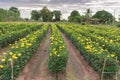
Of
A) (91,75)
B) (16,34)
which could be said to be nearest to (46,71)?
(91,75)

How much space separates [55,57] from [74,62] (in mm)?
3802

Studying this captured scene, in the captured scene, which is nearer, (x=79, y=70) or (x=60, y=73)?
(x=60, y=73)

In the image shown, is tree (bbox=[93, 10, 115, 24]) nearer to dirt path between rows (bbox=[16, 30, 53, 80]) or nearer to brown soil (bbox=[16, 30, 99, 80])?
brown soil (bbox=[16, 30, 99, 80])

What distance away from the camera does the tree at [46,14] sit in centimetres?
10225

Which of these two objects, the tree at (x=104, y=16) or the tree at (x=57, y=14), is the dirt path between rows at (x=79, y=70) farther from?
the tree at (x=57, y=14)

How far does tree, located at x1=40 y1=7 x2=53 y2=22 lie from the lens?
102m

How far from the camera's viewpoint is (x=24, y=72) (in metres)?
11.6

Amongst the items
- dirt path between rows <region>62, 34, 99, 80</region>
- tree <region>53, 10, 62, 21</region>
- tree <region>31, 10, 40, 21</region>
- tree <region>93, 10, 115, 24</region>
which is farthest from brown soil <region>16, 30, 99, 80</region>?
tree <region>53, 10, 62, 21</region>

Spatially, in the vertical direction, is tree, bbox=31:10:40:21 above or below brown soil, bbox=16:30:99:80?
below

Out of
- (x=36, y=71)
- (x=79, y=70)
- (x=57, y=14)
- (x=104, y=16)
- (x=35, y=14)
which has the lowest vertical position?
(x=104, y=16)

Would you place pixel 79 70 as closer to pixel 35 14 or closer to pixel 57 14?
pixel 35 14

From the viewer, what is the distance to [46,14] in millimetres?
103000

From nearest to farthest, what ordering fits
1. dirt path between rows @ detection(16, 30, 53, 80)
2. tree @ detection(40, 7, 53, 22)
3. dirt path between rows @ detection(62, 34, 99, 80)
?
dirt path between rows @ detection(16, 30, 53, 80), dirt path between rows @ detection(62, 34, 99, 80), tree @ detection(40, 7, 53, 22)

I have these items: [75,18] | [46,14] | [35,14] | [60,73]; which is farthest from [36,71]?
[35,14]
